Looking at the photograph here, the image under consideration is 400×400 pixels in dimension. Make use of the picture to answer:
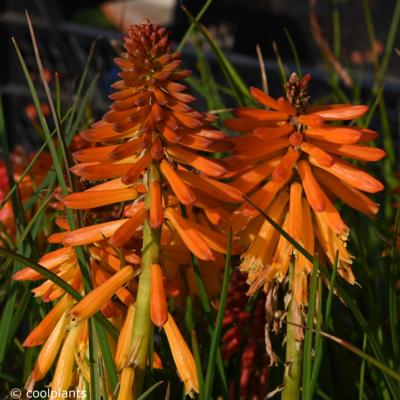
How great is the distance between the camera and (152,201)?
0.93m

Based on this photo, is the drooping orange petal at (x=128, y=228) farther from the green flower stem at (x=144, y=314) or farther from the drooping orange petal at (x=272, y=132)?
the drooping orange petal at (x=272, y=132)

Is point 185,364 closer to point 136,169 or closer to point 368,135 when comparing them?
point 136,169

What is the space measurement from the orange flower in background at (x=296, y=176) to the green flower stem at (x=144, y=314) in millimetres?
148

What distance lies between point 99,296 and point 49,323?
0.14 m

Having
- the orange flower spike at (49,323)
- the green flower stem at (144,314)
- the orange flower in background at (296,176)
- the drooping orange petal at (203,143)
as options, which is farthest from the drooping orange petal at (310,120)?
the orange flower spike at (49,323)

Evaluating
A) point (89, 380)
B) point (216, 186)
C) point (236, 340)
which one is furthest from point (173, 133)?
point (236, 340)

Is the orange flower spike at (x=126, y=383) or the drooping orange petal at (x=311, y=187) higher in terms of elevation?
the drooping orange petal at (x=311, y=187)

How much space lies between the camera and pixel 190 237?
93 cm

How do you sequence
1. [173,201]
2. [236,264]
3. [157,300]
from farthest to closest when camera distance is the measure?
[236,264] → [173,201] → [157,300]

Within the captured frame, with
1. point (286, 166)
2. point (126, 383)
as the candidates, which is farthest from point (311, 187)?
point (126, 383)

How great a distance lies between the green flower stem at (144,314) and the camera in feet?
3.05

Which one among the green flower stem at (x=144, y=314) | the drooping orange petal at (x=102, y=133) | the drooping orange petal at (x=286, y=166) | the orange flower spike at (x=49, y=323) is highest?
the drooping orange petal at (x=102, y=133)

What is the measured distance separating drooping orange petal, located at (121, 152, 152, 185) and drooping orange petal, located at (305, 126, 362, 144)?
24cm

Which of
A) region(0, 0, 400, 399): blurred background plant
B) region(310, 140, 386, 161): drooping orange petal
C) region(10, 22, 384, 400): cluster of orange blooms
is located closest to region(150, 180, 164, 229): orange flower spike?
region(10, 22, 384, 400): cluster of orange blooms
